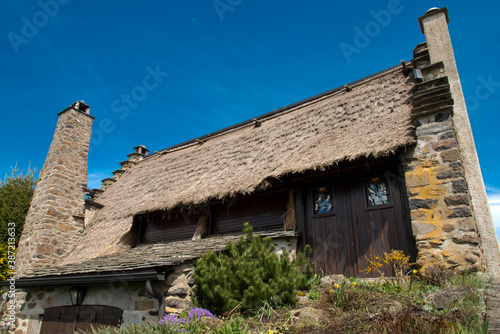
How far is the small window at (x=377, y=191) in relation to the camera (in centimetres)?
621

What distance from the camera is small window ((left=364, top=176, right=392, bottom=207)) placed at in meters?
6.21

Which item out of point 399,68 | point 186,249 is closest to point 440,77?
point 399,68

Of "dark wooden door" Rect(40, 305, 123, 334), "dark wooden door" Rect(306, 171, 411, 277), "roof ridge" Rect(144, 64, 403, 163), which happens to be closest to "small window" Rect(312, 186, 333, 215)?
"dark wooden door" Rect(306, 171, 411, 277)

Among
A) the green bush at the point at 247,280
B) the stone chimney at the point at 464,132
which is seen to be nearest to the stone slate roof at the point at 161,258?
the green bush at the point at 247,280

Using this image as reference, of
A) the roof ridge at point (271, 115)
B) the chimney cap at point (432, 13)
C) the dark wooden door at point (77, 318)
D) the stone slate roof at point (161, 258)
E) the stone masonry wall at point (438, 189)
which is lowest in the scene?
the dark wooden door at point (77, 318)

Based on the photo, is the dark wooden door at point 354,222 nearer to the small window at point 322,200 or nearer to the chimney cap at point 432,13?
the small window at point 322,200

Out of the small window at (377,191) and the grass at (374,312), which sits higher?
the small window at (377,191)

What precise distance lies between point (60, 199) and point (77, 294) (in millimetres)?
5063

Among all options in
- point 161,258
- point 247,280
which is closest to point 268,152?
point 161,258

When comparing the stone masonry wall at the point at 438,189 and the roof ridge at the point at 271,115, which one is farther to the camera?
the roof ridge at the point at 271,115

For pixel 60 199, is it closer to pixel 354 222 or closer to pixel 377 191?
pixel 354 222

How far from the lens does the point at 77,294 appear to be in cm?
696

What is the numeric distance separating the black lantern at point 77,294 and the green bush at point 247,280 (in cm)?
289

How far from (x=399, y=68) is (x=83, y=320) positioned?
9.09 metres
